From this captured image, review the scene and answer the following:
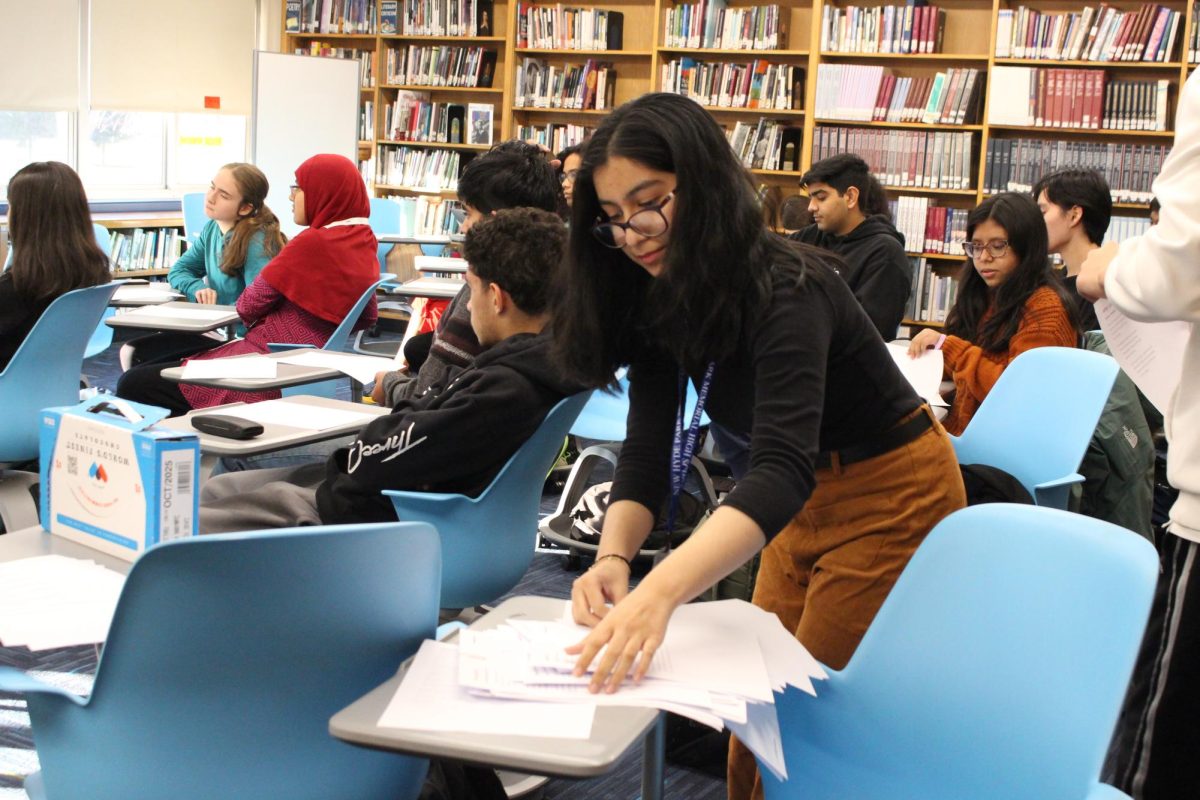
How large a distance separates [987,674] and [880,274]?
281 centimetres

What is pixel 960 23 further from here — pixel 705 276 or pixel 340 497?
pixel 705 276

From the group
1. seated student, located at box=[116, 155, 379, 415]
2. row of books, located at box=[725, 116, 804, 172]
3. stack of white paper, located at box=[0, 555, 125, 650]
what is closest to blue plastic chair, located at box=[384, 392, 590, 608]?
stack of white paper, located at box=[0, 555, 125, 650]

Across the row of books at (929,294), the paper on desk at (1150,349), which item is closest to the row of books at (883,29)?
the row of books at (929,294)

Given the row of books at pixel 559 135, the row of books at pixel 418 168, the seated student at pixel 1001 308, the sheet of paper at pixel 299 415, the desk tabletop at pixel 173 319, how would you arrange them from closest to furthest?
the sheet of paper at pixel 299 415
the seated student at pixel 1001 308
the desk tabletop at pixel 173 319
the row of books at pixel 559 135
the row of books at pixel 418 168

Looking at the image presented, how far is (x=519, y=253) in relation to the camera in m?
2.49

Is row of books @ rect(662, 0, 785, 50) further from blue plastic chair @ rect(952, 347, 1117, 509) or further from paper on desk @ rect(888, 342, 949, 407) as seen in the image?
blue plastic chair @ rect(952, 347, 1117, 509)

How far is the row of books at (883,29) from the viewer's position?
6.55 metres

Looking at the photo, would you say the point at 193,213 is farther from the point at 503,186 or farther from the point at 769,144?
the point at 503,186

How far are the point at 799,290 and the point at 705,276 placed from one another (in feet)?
0.38

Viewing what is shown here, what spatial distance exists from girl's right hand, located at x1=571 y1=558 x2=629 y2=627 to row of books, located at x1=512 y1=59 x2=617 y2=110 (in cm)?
646

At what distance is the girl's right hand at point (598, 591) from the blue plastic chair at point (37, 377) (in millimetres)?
2509

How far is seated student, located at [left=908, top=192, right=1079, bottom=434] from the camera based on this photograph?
134 inches

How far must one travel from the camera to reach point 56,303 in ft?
11.3

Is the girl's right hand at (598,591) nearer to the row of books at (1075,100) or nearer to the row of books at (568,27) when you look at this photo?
the row of books at (1075,100)
